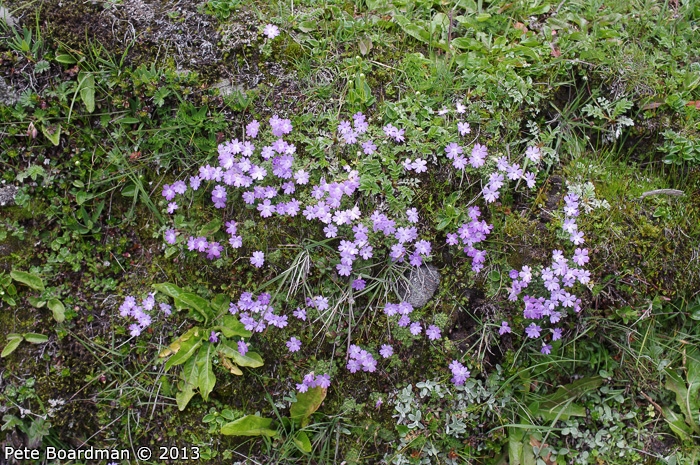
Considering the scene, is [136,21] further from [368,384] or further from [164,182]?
[368,384]

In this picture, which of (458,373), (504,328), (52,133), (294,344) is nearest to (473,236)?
(504,328)

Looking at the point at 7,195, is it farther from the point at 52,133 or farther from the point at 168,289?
the point at 168,289

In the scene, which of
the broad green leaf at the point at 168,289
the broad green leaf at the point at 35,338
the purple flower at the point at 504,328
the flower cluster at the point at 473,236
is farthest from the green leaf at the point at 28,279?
the purple flower at the point at 504,328

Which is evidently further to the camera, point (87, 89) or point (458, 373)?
point (87, 89)

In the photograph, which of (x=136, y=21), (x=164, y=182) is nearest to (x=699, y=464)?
(x=164, y=182)

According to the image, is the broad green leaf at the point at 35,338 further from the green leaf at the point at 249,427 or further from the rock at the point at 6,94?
the rock at the point at 6,94

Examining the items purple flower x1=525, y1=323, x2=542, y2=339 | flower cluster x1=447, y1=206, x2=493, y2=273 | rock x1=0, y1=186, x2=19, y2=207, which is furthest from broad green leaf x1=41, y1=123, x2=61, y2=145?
purple flower x1=525, y1=323, x2=542, y2=339
